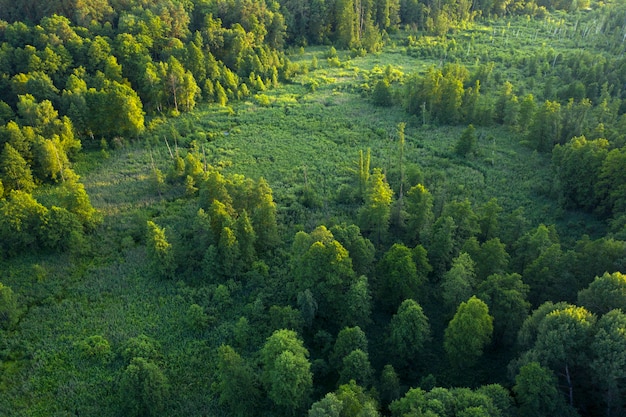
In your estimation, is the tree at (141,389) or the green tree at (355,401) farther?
the tree at (141,389)

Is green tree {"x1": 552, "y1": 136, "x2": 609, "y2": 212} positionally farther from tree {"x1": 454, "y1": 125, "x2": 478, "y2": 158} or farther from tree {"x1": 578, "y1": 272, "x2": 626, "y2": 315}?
tree {"x1": 578, "y1": 272, "x2": 626, "y2": 315}

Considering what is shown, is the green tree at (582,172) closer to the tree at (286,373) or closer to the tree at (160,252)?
the tree at (286,373)

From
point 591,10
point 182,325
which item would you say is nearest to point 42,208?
point 182,325

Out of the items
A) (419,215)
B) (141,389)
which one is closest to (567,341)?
(419,215)

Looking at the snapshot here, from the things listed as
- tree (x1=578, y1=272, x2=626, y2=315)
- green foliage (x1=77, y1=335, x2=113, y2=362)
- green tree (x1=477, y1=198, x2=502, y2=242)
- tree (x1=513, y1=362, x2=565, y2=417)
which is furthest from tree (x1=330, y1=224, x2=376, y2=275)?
green foliage (x1=77, y1=335, x2=113, y2=362)

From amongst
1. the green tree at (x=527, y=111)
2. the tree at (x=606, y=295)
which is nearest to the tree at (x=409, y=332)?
the tree at (x=606, y=295)
